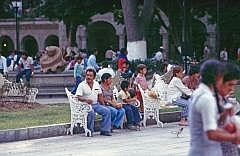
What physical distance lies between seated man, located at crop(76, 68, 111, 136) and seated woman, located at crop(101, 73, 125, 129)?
0.30m

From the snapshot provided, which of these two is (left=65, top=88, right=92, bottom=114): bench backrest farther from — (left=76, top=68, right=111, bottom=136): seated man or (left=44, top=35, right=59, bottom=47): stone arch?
(left=44, top=35, right=59, bottom=47): stone arch

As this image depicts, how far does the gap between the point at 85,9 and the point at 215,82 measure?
1278 inches

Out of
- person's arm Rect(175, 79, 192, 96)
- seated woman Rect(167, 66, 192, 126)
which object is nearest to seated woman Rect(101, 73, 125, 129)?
seated woman Rect(167, 66, 192, 126)

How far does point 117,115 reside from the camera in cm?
1431

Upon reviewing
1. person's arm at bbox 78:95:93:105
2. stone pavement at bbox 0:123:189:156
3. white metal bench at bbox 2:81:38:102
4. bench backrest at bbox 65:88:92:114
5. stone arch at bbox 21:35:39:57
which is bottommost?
stone pavement at bbox 0:123:189:156

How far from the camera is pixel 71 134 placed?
1393 cm

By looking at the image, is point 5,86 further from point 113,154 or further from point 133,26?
point 133,26

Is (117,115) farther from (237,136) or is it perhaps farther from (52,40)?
(52,40)

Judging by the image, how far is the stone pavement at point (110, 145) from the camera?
11273 millimetres

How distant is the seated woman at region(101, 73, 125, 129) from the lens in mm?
14219

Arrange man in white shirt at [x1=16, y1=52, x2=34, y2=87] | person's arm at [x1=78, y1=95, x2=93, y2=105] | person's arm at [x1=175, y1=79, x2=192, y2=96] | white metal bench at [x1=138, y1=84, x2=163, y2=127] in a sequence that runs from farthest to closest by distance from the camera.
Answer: man in white shirt at [x1=16, y1=52, x2=34, y2=87], white metal bench at [x1=138, y1=84, x2=163, y2=127], person's arm at [x1=175, y1=79, x2=192, y2=96], person's arm at [x1=78, y1=95, x2=93, y2=105]

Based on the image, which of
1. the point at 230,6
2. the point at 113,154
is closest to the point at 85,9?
the point at 230,6

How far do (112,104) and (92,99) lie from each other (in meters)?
0.66

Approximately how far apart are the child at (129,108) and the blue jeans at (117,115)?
285 millimetres
